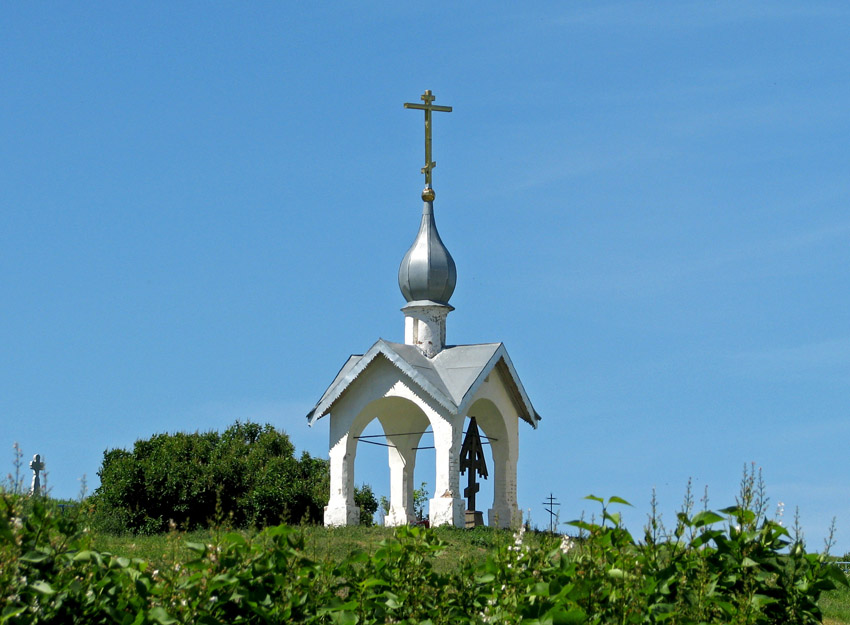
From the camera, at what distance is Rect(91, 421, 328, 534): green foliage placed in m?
26.6

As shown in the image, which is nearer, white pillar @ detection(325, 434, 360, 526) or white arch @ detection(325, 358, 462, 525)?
white arch @ detection(325, 358, 462, 525)

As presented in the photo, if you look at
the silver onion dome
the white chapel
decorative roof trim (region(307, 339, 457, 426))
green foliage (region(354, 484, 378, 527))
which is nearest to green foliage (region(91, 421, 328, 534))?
green foliage (region(354, 484, 378, 527))

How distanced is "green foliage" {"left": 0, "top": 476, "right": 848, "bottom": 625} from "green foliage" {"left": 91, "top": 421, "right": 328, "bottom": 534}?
64.6ft

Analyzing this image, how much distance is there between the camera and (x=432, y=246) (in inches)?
798

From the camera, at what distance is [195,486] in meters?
26.8

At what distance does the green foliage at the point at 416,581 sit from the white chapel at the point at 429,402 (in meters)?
11.8

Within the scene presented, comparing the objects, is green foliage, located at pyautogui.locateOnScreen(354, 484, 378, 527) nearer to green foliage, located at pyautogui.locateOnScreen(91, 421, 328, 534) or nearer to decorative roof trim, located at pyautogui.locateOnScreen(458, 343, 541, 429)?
green foliage, located at pyautogui.locateOnScreen(91, 421, 328, 534)

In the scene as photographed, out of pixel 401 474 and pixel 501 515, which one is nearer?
pixel 501 515

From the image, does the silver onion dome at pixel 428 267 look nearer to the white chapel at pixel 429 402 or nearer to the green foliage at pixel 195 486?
the white chapel at pixel 429 402

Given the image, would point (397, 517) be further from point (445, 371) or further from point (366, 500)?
point (366, 500)

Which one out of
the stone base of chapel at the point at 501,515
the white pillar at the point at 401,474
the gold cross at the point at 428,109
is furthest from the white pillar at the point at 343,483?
the gold cross at the point at 428,109

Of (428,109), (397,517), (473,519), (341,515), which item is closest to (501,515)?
(473,519)

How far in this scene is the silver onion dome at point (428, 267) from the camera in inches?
792

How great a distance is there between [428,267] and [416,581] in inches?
527
